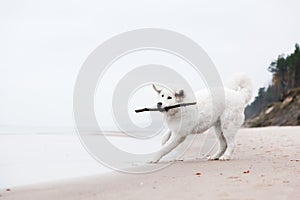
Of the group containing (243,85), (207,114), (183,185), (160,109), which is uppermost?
(243,85)

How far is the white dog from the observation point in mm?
6914

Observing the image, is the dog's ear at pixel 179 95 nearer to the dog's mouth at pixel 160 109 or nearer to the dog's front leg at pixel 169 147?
the dog's mouth at pixel 160 109

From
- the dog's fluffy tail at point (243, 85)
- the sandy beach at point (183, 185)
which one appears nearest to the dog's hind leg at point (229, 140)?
the dog's fluffy tail at point (243, 85)

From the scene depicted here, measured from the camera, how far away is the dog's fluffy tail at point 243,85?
7699 millimetres

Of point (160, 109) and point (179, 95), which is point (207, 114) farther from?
point (160, 109)

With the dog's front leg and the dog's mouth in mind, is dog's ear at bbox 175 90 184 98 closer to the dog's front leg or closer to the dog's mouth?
the dog's mouth

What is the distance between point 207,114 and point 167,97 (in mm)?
831

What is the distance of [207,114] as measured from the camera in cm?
715

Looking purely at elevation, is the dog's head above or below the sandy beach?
above

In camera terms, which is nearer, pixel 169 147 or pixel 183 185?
pixel 183 185

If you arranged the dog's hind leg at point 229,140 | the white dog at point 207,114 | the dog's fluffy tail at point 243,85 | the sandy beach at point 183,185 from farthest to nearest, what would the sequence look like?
the dog's fluffy tail at point 243,85
the dog's hind leg at point 229,140
the white dog at point 207,114
the sandy beach at point 183,185

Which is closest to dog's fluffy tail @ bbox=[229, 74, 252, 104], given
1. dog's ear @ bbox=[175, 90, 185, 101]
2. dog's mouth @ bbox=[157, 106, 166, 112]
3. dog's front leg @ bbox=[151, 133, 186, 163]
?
dog's ear @ bbox=[175, 90, 185, 101]

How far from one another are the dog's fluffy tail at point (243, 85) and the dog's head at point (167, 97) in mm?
1354

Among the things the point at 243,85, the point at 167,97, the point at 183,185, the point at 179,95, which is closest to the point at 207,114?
the point at 179,95
